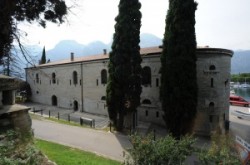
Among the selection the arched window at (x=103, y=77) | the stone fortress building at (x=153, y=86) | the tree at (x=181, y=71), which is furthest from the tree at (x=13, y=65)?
the arched window at (x=103, y=77)

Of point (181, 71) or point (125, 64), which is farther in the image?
point (125, 64)

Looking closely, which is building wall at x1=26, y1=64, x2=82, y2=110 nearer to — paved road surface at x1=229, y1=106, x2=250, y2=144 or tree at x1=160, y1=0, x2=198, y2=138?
tree at x1=160, y1=0, x2=198, y2=138

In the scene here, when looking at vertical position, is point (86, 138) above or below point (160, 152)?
below

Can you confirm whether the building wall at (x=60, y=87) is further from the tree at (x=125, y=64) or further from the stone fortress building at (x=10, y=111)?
the stone fortress building at (x=10, y=111)

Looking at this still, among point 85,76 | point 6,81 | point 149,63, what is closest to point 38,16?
point 6,81

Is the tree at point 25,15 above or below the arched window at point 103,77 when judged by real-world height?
above

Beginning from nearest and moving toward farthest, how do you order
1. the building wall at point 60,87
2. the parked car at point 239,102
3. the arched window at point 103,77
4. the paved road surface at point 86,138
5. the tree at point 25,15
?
the tree at point 25,15 → the paved road surface at point 86,138 → the arched window at point 103,77 → the building wall at point 60,87 → the parked car at point 239,102

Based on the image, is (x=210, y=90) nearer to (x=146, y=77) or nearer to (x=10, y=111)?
(x=146, y=77)

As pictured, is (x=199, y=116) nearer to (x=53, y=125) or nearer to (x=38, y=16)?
(x=53, y=125)

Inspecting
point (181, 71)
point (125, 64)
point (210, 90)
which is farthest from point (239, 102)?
point (125, 64)

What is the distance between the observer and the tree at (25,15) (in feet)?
29.0

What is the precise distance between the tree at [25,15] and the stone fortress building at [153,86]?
10351 mm

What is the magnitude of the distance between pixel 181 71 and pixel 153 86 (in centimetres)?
625

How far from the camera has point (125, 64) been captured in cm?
2261
